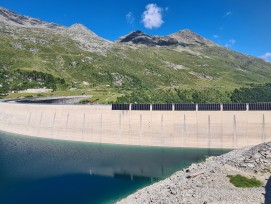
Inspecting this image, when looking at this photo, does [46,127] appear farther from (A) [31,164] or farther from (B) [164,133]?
(B) [164,133]

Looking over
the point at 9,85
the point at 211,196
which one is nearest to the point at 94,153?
the point at 211,196

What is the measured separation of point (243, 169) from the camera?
174 ft

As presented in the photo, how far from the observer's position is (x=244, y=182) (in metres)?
48.4

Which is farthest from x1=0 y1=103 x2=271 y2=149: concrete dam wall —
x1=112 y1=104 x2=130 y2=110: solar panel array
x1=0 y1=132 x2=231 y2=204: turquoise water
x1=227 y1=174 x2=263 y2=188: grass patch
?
x1=227 y1=174 x2=263 y2=188: grass patch

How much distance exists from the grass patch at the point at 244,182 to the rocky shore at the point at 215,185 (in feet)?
2.33

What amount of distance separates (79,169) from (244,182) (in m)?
36.0

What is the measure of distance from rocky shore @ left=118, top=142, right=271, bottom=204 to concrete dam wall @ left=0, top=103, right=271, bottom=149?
79.7ft

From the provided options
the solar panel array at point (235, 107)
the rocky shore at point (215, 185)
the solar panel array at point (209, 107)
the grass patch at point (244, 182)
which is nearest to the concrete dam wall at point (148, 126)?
the solar panel array at point (209, 107)

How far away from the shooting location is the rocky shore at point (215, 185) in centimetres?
4391

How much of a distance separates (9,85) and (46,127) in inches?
3787

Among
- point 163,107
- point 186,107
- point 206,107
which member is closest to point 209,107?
point 206,107

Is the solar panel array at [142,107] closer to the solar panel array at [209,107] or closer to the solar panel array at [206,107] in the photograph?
the solar panel array at [206,107]

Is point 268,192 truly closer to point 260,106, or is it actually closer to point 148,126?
point 260,106

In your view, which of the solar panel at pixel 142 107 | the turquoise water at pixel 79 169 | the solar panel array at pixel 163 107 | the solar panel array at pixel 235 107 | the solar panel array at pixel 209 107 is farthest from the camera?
the solar panel at pixel 142 107
